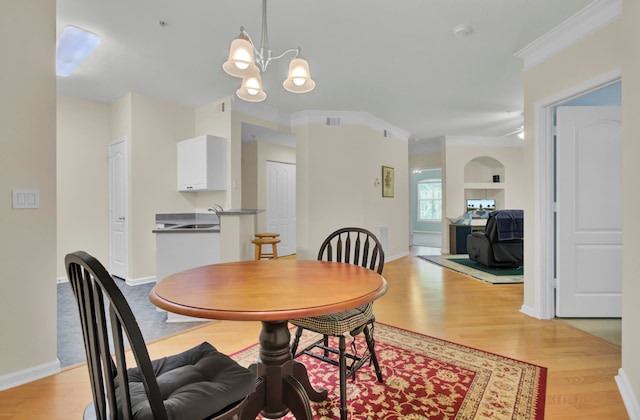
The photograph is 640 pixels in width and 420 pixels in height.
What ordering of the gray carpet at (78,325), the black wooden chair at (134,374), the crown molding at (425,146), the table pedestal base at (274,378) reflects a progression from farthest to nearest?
the crown molding at (425,146)
the gray carpet at (78,325)
the table pedestal base at (274,378)
the black wooden chair at (134,374)

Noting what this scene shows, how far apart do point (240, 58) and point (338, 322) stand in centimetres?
145

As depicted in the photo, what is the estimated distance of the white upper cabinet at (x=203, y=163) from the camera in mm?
4266

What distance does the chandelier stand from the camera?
169 cm

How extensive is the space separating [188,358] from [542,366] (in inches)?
85.0

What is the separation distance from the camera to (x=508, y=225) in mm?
4875

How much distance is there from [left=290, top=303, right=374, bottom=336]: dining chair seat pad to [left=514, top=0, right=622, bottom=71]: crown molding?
9.05 ft

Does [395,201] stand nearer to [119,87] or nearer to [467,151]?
[467,151]

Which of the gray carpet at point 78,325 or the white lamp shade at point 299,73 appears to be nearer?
the white lamp shade at point 299,73

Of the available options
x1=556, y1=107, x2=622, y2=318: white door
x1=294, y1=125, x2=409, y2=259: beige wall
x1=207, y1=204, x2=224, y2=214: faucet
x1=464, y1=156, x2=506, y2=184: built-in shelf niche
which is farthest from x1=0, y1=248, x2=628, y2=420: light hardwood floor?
x1=464, y1=156, x2=506, y2=184: built-in shelf niche

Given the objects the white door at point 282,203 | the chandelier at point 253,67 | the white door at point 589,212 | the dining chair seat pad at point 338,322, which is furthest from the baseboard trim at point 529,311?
the white door at point 282,203

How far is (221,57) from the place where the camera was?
3225 mm

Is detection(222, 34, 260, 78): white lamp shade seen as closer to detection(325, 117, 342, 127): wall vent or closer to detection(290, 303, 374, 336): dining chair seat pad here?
detection(290, 303, 374, 336): dining chair seat pad

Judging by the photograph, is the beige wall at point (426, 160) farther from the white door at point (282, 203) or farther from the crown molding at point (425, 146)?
the white door at point (282, 203)

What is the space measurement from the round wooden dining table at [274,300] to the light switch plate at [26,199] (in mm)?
1220
